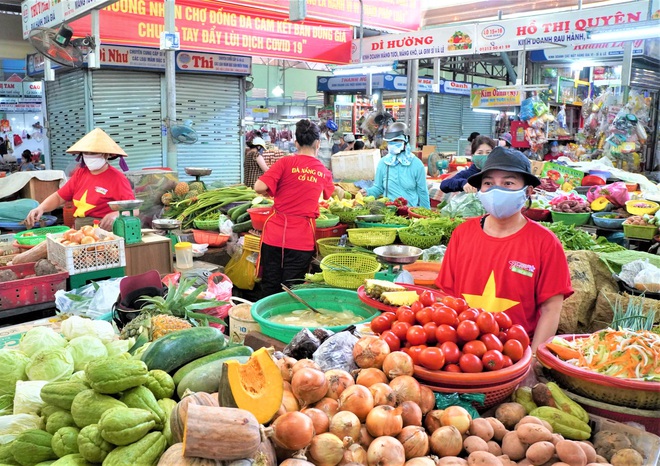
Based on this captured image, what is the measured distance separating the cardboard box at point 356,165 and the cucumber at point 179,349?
795cm

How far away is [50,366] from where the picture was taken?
220 centimetres

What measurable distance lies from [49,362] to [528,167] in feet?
7.93

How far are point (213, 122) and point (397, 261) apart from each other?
28.7ft

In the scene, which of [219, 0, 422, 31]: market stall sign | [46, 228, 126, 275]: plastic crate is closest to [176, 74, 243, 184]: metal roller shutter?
[219, 0, 422, 31]: market stall sign

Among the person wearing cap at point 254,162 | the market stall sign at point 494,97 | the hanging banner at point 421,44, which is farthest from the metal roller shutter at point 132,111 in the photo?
the market stall sign at point 494,97

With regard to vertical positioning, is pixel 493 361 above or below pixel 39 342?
above

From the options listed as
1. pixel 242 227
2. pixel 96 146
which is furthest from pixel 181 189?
pixel 96 146

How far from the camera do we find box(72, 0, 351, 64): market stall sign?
30.4 feet

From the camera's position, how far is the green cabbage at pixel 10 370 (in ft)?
7.24

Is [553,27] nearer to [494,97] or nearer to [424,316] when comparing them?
[494,97]

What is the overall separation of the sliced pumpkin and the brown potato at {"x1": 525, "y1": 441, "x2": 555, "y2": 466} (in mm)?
734

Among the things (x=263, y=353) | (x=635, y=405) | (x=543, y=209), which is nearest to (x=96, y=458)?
(x=263, y=353)

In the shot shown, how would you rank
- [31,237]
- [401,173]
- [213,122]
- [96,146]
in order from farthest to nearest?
[213,122] → [401,173] → [96,146] → [31,237]

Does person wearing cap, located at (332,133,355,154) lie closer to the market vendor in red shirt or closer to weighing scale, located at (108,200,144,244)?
the market vendor in red shirt
